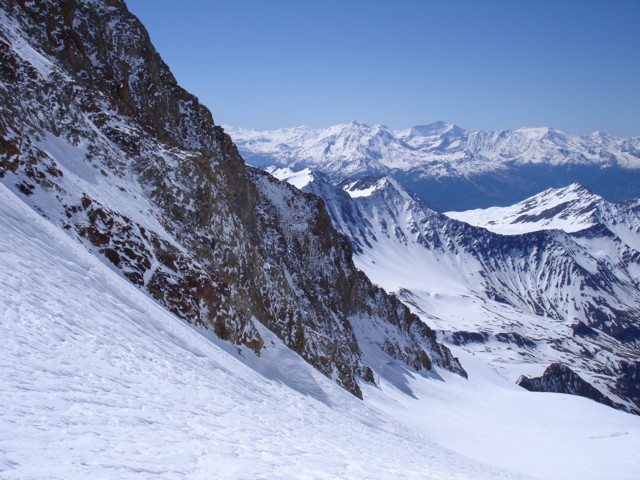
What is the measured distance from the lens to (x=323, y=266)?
7356cm

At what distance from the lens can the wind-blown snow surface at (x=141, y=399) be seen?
893cm

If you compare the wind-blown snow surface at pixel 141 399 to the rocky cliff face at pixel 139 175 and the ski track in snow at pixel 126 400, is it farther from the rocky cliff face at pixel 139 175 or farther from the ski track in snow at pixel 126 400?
the rocky cliff face at pixel 139 175

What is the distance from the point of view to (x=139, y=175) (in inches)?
1325

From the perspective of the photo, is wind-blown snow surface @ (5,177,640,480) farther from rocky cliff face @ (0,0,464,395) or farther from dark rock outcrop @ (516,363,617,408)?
dark rock outcrop @ (516,363,617,408)

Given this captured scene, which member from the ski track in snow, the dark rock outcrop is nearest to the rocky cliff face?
the ski track in snow

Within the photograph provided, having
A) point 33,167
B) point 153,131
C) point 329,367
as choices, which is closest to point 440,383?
point 329,367

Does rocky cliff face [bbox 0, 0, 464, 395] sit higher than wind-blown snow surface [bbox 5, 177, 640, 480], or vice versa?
rocky cliff face [bbox 0, 0, 464, 395]

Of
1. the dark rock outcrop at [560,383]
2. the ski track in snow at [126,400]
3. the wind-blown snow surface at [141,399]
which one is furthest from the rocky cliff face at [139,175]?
the dark rock outcrop at [560,383]

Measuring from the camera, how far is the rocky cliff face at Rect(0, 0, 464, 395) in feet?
81.9

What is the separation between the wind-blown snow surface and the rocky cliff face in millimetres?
3179

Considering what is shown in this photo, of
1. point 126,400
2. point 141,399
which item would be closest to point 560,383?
point 141,399

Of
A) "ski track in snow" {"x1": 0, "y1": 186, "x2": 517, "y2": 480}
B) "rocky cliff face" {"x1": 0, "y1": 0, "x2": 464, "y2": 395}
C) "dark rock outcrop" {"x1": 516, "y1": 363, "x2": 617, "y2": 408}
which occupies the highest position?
"dark rock outcrop" {"x1": 516, "y1": 363, "x2": 617, "y2": 408}

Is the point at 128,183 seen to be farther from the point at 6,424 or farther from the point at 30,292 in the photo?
the point at 6,424

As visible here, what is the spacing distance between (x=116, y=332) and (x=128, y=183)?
1851cm
